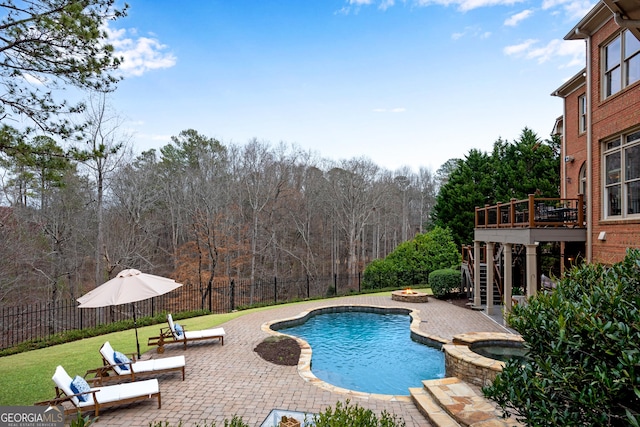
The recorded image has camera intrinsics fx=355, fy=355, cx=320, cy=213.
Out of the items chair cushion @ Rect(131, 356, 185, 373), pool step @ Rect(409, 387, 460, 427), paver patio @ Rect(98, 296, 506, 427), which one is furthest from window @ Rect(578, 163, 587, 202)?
chair cushion @ Rect(131, 356, 185, 373)

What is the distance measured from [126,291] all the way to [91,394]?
208cm

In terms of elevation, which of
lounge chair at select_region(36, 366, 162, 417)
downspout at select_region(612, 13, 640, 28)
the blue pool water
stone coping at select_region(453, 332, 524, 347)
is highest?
downspout at select_region(612, 13, 640, 28)

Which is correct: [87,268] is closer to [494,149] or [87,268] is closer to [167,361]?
[167,361]

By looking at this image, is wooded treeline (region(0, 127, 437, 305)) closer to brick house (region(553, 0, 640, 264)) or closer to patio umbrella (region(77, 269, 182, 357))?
patio umbrella (region(77, 269, 182, 357))

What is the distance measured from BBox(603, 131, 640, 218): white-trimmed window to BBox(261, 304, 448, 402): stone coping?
5.33 meters

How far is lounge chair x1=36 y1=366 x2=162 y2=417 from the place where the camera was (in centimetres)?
523

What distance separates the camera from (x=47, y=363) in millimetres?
8172

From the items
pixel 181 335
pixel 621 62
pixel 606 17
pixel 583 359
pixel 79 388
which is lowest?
pixel 181 335

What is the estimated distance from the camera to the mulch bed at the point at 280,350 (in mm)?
8226

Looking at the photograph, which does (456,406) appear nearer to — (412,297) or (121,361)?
(121,361)

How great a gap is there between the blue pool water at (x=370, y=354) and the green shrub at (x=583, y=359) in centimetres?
503

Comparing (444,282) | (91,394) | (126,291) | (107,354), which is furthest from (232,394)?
(444,282)

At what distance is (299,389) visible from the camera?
6.53 m

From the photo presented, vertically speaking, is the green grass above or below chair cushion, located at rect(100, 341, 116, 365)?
below
